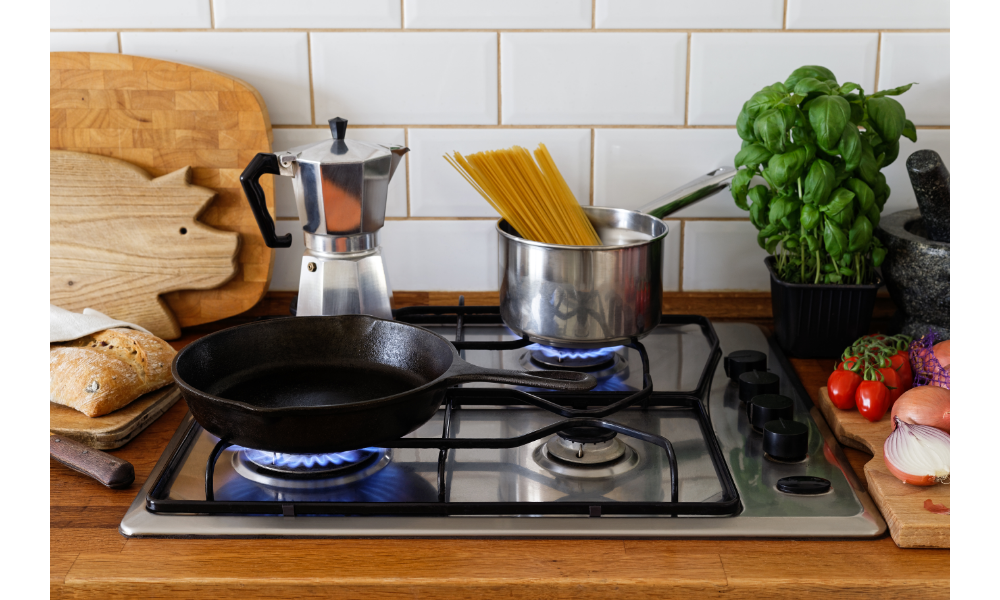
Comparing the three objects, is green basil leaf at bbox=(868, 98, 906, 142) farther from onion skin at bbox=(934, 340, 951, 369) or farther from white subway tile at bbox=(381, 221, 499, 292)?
white subway tile at bbox=(381, 221, 499, 292)

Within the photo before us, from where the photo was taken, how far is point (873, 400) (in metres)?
0.79

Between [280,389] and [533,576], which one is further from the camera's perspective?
[280,389]

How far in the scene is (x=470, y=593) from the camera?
2.01 feet

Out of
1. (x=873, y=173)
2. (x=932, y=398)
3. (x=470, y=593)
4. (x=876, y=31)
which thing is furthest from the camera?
(x=876, y=31)

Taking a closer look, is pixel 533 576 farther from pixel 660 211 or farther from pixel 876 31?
pixel 876 31

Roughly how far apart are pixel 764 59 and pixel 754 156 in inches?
8.1

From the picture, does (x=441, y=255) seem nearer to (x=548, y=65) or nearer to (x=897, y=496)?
(x=548, y=65)

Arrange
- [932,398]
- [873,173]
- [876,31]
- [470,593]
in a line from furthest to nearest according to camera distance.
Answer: [876,31], [873,173], [932,398], [470,593]

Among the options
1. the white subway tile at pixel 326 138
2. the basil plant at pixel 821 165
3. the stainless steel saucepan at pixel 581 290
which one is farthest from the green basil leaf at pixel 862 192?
the white subway tile at pixel 326 138

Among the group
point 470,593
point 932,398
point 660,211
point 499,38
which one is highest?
point 499,38

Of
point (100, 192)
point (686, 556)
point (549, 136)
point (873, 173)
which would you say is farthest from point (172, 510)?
point (873, 173)

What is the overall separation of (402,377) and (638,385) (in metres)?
0.27

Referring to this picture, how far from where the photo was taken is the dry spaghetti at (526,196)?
3.08 feet

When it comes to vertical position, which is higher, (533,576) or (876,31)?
(876,31)
